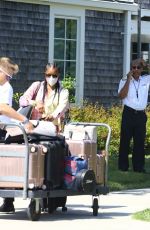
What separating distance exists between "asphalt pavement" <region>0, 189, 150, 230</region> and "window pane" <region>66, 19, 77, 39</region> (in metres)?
9.50

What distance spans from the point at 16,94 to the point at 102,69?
353 centimetres

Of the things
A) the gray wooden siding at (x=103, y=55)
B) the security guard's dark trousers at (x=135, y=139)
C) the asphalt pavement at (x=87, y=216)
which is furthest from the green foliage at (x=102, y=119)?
the asphalt pavement at (x=87, y=216)

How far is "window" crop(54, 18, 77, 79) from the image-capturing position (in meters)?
21.9

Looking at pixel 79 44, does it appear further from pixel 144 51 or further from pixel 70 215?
pixel 70 215

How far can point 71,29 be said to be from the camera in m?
22.2

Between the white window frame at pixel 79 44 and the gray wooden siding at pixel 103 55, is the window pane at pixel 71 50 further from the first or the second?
the gray wooden siding at pixel 103 55

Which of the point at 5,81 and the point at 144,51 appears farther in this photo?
the point at 144,51

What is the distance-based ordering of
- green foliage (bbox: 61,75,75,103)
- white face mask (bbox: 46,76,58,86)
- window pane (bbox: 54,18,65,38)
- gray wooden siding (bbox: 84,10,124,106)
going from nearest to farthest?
white face mask (bbox: 46,76,58,86) < green foliage (bbox: 61,75,75,103) < window pane (bbox: 54,18,65,38) < gray wooden siding (bbox: 84,10,124,106)

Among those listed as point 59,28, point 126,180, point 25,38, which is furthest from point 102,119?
point 126,180

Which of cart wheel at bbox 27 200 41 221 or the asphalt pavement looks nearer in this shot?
the asphalt pavement

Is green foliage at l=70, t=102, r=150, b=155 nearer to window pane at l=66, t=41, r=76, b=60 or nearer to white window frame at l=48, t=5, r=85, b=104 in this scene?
white window frame at l=48, t=5, r=85, b=104

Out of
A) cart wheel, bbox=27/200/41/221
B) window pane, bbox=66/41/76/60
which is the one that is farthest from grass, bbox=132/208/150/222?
window pane, bbox=66/41/76/60

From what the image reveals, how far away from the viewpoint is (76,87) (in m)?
22.1

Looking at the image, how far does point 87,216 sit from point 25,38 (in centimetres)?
1040
